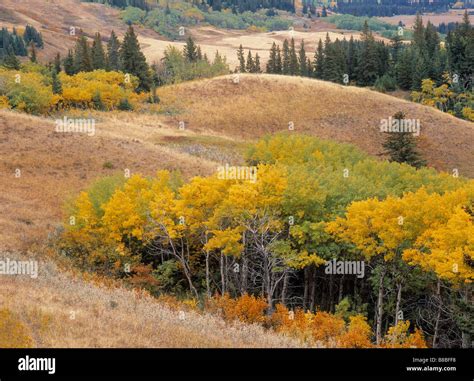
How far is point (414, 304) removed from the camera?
34875 millimetres

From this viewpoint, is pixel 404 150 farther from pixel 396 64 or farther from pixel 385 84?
pixel 396 64

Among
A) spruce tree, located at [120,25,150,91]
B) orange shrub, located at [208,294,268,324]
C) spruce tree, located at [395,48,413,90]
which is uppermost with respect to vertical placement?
spruce tree, located at [120,25,150,91]

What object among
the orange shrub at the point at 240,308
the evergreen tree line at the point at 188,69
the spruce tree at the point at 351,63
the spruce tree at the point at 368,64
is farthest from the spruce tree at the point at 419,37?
the orange shrub at the point at 240,308

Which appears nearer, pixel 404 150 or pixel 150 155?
pixel 150 155

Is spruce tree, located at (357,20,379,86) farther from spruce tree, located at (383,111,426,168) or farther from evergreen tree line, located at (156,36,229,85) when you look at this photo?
spruce tree, located at (383,111,426,168)

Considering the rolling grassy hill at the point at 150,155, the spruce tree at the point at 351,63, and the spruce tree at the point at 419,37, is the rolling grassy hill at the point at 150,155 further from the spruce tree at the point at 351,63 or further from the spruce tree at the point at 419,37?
the spruce tree at the point at 419,37

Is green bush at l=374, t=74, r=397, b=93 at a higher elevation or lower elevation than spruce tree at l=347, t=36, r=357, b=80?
lower

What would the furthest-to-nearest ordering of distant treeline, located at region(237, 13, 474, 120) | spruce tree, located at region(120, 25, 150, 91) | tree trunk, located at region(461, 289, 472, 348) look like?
distant treeline, located at region(237, 13, 474, 120) → spruce tree, located at region(120, 25, 150, 91) → tree trunk, located at region(461, 289, 472, 348)

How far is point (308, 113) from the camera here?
9606 centimetres

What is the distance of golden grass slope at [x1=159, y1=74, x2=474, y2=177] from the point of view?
85750mm

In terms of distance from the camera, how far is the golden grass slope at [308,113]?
281ft

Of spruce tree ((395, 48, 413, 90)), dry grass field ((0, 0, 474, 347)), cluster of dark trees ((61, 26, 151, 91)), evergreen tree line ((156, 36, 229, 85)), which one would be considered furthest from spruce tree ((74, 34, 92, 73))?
spruce tree ((395, 48, 413, 90))

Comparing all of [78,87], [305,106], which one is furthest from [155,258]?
[305,106]

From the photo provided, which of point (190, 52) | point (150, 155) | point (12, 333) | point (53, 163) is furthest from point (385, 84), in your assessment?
point (12, 333)
